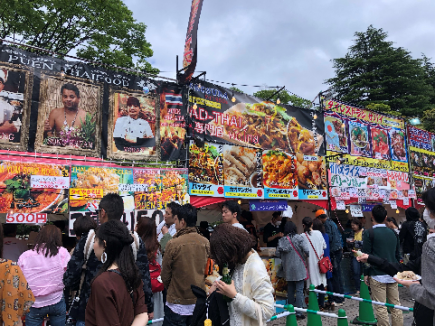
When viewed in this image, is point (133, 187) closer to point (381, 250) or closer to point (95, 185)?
point (95, 185)

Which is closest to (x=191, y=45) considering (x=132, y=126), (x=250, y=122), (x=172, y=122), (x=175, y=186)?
(x=172, y=122)

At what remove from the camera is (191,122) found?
29.0 feet

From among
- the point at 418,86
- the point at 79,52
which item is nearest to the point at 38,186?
the point at 79,52

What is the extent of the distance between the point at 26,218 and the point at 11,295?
3.83 meters

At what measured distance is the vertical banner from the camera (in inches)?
336

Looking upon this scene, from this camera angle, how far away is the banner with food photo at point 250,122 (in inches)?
358

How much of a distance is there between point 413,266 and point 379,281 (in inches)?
83.6

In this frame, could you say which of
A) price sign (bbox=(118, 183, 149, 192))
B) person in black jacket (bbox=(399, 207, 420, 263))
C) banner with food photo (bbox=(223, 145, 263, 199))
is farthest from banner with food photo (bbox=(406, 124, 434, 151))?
price sign (bbox=(118, 183, 149, 192))

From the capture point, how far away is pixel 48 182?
21.5 ft

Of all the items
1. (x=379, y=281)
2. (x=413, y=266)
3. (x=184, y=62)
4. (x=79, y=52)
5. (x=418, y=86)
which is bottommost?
(x=379, y=281)

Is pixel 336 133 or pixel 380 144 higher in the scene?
pixel 336 133

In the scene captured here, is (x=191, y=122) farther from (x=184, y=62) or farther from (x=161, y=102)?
(x=184, y=62)

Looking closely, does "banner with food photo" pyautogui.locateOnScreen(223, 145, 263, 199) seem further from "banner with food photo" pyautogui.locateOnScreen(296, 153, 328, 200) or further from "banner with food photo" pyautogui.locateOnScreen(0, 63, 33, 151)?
"banner with food photo" pyautogui.locateOnScreen(0, 63, 33, 151)

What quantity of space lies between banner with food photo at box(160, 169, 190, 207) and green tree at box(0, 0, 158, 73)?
10.8 metres
